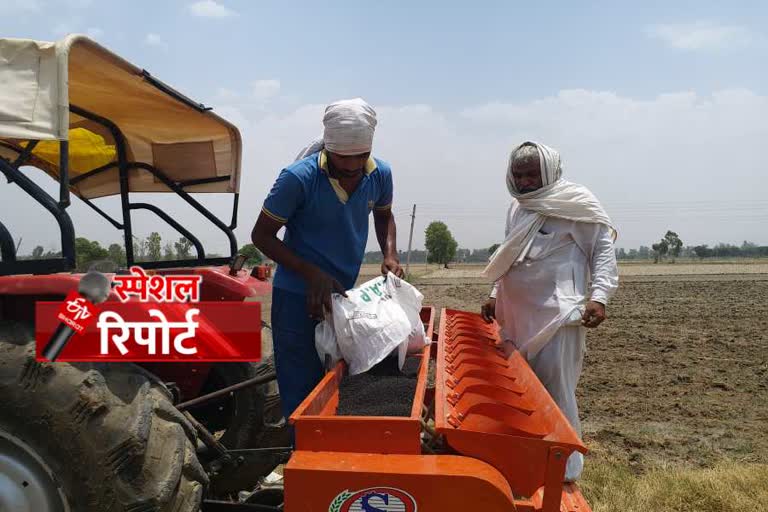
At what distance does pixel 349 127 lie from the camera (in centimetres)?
263

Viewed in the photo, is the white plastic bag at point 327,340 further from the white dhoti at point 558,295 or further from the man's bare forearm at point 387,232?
the white dhoti at point 558,295

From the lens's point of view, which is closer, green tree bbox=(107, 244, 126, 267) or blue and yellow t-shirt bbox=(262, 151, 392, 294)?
blue and yellow t-shirt bbox=(262, 151, 392, 294)

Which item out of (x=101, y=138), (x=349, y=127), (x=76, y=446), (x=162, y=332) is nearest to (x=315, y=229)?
(x=349, y=127)

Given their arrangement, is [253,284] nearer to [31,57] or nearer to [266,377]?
[266,377]

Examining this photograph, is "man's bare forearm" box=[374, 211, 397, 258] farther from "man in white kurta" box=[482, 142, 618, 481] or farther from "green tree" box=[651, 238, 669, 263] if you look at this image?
"green tree" box=[651, 238, 669, 263]

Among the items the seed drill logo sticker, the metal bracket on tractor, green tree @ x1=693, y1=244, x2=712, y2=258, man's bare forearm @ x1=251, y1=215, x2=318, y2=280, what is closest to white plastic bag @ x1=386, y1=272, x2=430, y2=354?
man's bare forearm @ x1=251, y1=215, x2=318, y2=280

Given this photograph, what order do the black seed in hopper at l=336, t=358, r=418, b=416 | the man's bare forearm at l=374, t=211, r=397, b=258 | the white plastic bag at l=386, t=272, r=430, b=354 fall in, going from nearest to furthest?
the black seed in hopper at l=336, t=358, r=418, b=416 < the white plastic bag at l=386, t=272, r=430, b=354 < the man's bare forearm at l=374, t=211, r=397, b=258

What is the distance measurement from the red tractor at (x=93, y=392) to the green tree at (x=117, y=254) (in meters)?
0.81

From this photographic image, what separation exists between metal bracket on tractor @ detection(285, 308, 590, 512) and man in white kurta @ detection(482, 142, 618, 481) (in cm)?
100

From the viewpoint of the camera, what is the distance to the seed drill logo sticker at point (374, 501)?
5.46ft

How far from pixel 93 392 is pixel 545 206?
2.23m

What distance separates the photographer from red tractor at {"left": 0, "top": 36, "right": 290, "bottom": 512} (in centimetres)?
221

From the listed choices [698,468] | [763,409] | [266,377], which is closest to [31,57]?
[266,377]

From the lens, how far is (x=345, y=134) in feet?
8.70
